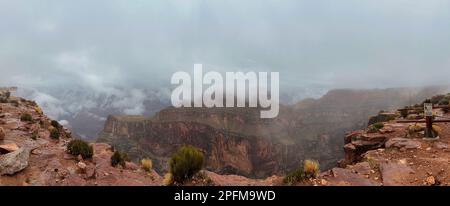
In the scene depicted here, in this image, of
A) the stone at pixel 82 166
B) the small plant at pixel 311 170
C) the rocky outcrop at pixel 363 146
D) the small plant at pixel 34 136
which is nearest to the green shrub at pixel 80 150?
the stone at pixel 82 166

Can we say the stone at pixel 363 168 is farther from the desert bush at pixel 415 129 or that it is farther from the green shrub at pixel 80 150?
the green shrub at pixel 80 150

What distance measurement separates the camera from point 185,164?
14.1m

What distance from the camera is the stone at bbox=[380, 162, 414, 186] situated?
13404 millimetres

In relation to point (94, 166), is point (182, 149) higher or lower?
higher

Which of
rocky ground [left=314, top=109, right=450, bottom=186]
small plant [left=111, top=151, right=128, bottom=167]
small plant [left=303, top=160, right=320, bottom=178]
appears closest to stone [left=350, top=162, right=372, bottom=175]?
rocky ground [left=314, top=109, right=450, bottom=186]

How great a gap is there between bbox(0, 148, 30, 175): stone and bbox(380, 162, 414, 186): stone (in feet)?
49.6

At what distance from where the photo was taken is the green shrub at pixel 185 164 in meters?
14.0

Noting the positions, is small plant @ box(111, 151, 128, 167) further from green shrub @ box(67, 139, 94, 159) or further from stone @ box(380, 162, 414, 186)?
stone @ box(380, 162, 414, 186)

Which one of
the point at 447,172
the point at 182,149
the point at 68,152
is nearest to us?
the point at 447,172

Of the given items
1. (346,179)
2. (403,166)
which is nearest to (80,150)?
(346,179)
